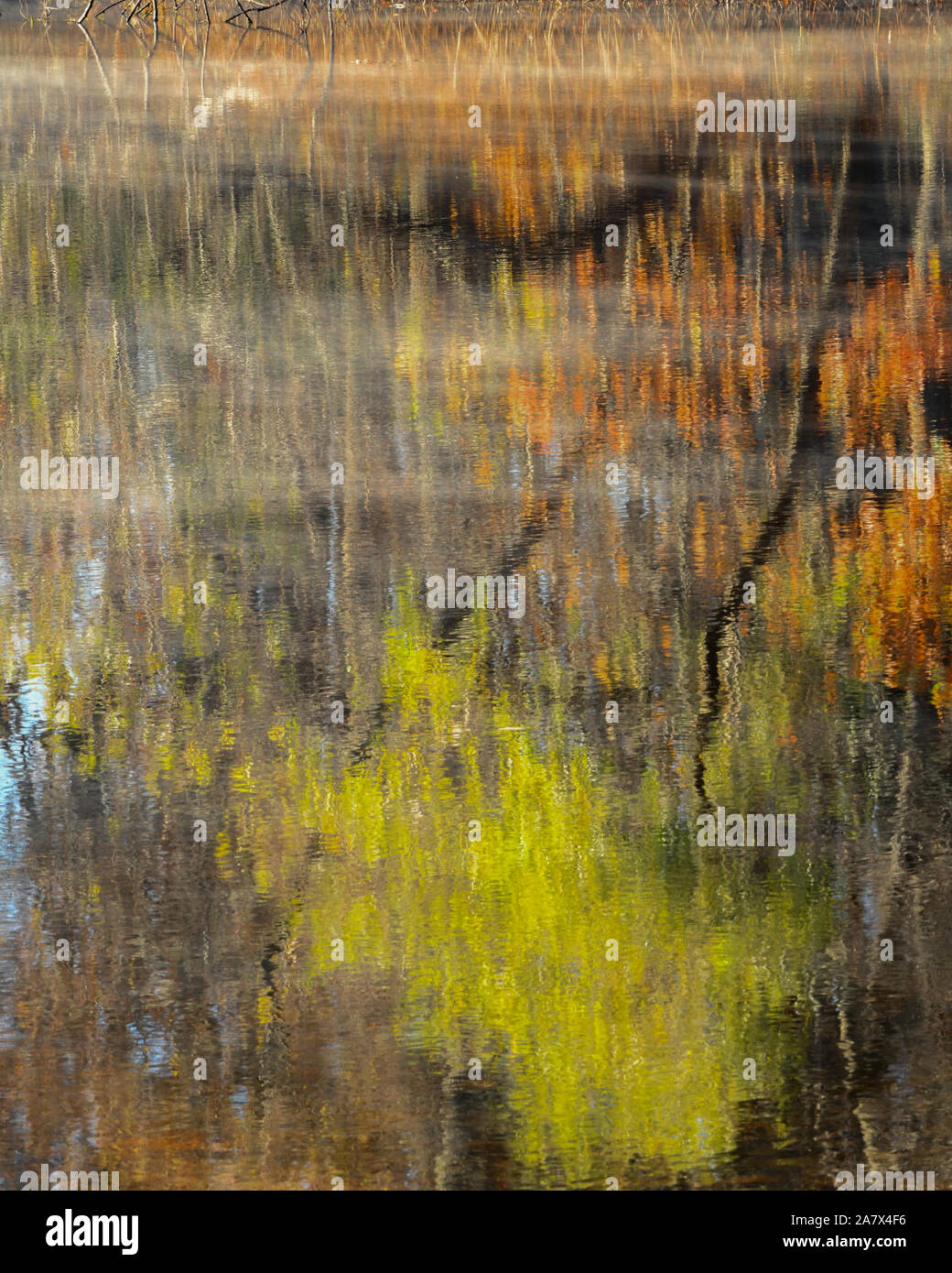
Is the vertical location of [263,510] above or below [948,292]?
below

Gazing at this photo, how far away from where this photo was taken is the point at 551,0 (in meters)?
39.3

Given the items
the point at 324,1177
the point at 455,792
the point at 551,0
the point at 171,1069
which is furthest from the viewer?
the point at 551,0

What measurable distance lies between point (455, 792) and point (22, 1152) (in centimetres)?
183

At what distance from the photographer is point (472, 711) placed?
569cm

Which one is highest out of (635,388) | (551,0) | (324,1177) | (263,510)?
(551,0)

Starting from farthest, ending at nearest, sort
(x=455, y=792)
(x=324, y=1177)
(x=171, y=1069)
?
1. (x=455, y=792)
2. (x=171, y=1069)
3. (x=324, y=1177)

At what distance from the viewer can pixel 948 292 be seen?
460 inches

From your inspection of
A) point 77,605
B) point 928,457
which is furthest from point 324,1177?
point 928,457

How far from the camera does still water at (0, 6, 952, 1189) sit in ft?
12.5

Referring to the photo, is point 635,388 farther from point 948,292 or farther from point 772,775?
point 772,775

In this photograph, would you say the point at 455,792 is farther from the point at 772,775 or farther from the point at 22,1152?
the point at 22,1152

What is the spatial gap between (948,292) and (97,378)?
5.16 metres

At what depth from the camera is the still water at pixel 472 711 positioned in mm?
3795

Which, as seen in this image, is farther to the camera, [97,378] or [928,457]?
[97,378]
